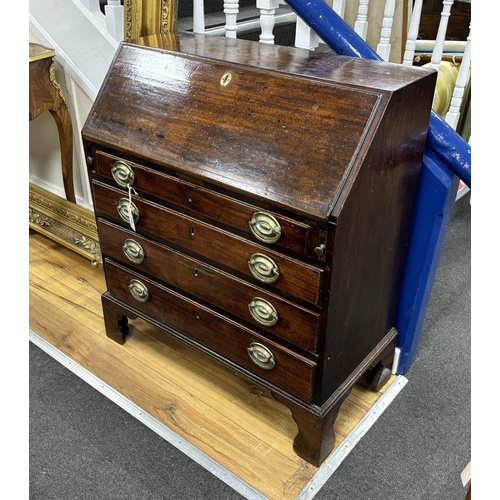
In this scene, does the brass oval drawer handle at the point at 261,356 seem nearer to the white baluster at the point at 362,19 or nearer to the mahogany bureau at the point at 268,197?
the mahogany bureau at the point at 268,197

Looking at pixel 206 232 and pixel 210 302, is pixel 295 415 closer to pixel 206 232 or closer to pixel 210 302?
pixel 210 302

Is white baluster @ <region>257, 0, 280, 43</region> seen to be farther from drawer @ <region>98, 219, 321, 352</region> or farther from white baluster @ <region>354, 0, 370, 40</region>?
drawer @ <region>98, 219, 321, 352</region>

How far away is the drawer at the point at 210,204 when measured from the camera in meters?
1.20

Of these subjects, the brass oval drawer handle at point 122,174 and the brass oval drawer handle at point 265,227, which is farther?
the brass oval drawer handle at point 122,174

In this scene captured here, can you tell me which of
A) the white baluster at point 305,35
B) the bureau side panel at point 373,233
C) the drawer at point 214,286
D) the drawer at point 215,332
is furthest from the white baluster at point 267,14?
the drawer at point 215,332

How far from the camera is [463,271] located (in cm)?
238

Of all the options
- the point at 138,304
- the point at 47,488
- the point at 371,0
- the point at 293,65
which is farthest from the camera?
the point at 371,0

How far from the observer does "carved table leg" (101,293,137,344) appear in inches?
73.2

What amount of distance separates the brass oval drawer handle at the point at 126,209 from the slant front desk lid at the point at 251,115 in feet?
0.55

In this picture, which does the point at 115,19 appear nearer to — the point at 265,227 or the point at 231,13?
the point at 231,13

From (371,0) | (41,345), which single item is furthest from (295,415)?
(371,0)

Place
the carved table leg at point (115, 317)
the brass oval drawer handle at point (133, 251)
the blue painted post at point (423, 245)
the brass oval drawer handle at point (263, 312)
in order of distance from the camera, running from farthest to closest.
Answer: the carved table leg at point (115, 317)
the brass oval drawer handle at point (133, 251)
the blue painted post at point (423, 245)
the brass oval drawer handle at point (263, 312)

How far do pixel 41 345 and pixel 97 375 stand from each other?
28 cm

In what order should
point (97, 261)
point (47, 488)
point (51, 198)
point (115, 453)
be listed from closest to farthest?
1. point (47, 488)
2. point (115, 453)
3. point (97, 261)
4. point (51, 198)
